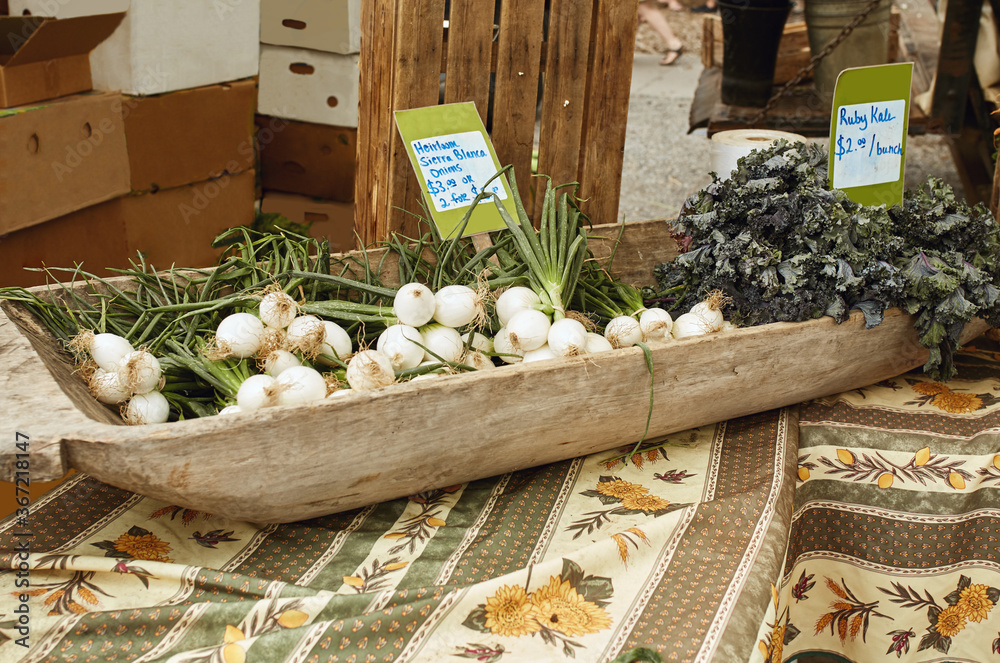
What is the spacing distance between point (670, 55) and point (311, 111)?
6.62 meters

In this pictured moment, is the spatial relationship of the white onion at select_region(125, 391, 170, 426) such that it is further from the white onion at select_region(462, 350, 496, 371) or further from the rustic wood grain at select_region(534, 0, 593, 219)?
the rustic wood grain at select_region(534, 0, 593, 219)

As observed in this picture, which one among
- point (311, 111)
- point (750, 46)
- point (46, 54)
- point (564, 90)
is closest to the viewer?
point (564, 90)

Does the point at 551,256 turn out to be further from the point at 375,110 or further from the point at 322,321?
the point at 375,110

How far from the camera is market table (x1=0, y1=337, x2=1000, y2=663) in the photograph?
103cm

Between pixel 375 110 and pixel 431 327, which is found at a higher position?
pixel 375 110

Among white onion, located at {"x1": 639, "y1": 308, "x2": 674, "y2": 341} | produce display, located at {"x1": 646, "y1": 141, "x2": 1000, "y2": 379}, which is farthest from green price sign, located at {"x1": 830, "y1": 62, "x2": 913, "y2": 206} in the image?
white onion, located at {"x1": 639, "y1": 308, "x2": 674, "y2": 341}

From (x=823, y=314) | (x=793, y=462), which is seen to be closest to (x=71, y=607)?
(x=793, y=462)

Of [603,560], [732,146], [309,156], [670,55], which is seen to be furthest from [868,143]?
[670,55]

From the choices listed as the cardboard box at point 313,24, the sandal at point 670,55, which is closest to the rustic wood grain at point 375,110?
the cardboard box at point 313,24

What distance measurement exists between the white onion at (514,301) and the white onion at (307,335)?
0.37 meters

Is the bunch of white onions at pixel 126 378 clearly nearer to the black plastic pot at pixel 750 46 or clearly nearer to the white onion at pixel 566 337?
the white onion at pixel 566 337

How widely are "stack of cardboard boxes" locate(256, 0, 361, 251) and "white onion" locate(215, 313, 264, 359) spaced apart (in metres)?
1.41

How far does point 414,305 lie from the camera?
4.70 feet

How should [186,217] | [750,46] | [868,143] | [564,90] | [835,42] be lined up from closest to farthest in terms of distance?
[868,143] → [564,90] → [186,217] → [835,42] → [750,46]
